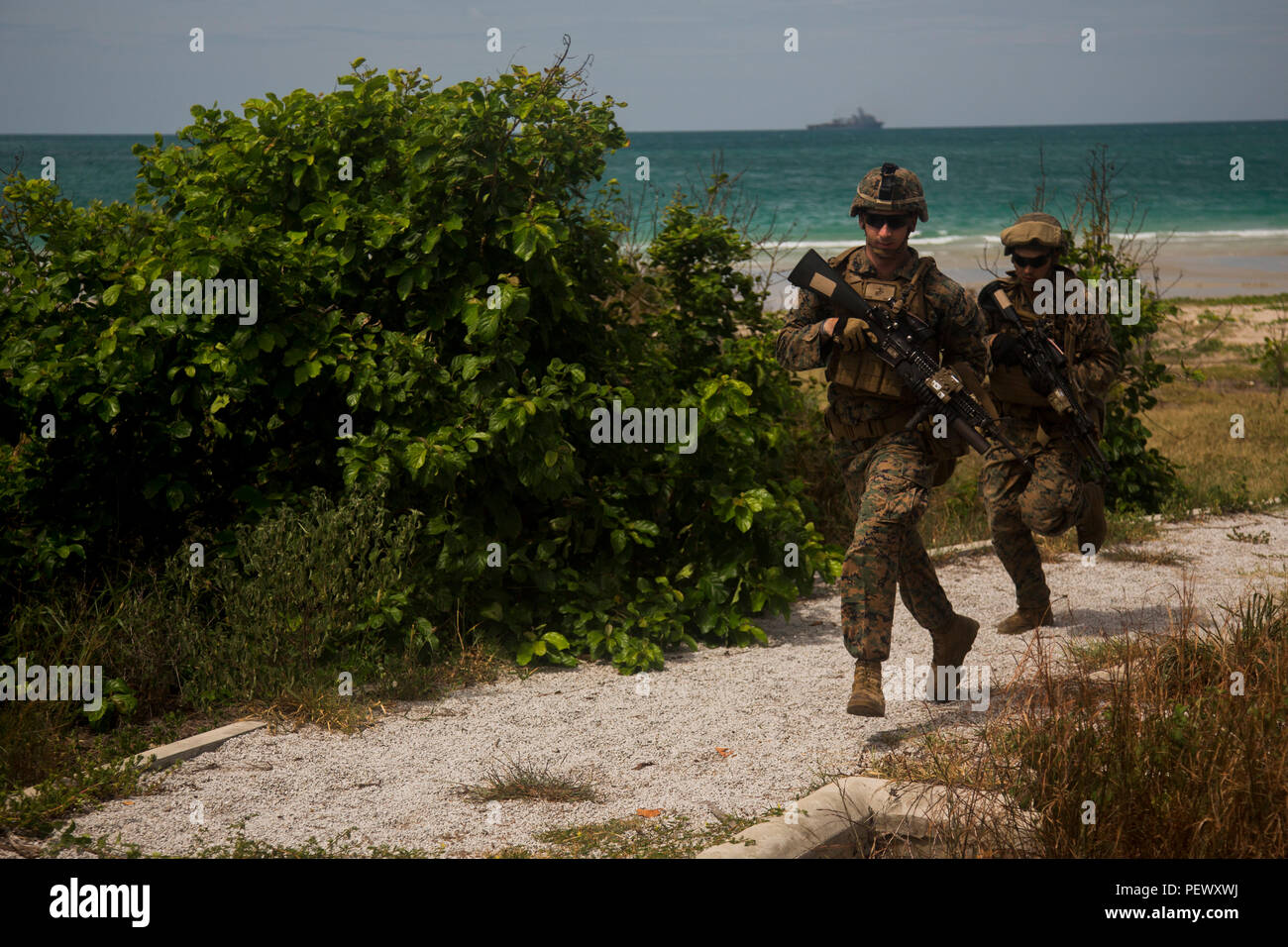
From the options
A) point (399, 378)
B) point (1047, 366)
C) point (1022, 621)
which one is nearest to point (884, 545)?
point (1047, 366)

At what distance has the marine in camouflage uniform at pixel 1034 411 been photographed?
608 centimetres

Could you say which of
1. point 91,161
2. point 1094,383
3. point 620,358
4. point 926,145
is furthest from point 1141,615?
point 926,145

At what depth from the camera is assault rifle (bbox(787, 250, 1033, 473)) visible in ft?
16.3

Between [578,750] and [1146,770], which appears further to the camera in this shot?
[578,750]

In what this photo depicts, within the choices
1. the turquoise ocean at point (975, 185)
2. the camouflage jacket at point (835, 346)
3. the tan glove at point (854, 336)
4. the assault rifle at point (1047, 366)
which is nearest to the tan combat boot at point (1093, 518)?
the assault rifle at point (1047, 366)

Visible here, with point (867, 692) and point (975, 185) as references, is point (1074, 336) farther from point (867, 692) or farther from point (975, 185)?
point (975, 185)

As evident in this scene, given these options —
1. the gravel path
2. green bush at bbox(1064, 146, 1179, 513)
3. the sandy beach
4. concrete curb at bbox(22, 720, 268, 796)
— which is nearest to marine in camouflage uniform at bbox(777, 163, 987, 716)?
the gravel path

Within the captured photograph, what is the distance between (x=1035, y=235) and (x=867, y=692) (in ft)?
8.40

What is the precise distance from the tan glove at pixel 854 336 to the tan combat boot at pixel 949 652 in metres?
1.30

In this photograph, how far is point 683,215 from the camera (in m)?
7.24

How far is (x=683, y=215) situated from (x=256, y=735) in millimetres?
3854

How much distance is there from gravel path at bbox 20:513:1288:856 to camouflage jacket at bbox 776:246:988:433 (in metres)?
1.24

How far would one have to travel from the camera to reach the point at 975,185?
63.0 m

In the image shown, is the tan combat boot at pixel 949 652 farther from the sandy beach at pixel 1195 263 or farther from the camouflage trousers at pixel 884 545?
the sandy beach at pixel 1195 263
